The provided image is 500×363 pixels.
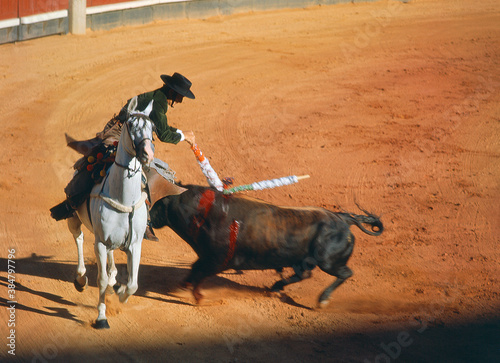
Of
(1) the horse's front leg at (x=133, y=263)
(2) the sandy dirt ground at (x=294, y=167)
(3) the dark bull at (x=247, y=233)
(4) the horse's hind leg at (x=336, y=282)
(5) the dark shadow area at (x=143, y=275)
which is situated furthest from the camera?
(5) the dark shadow area at (x=143, y=275)

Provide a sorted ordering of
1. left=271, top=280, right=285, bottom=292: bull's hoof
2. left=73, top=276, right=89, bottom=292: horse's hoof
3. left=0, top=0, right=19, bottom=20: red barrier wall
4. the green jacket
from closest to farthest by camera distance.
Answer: the green jacket < left=73, top=276, right=89, bottom=292: horse's hoof < left=271, top=280, right=285, bottom=292: bull's hoof < left=0, top=0, right=19, bottom=20: red barrier wall

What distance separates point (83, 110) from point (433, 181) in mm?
6498

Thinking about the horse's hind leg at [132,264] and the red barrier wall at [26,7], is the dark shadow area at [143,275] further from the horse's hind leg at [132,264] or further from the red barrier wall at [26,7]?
the red barrier wall at [26,7]

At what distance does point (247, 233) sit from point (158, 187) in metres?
1.09

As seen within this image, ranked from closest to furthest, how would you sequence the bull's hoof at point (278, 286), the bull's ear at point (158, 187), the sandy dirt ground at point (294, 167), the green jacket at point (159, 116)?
the green jacket at point (159, 116), the bull's ear at point (158, 187), the sandy dirt ground at point (294, 167), the bull's hoof at point (278, 286)

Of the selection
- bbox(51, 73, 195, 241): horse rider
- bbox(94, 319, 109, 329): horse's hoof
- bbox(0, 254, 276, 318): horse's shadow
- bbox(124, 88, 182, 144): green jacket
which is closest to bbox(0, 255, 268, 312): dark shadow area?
bbox(0, 254, 276, 318): horse's shadow

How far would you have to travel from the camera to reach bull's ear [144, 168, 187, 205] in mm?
5831

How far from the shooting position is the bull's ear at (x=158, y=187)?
583 centimetres

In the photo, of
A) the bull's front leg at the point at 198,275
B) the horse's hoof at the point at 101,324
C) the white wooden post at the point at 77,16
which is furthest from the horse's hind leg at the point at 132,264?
the white wooden post at the point at 77,16

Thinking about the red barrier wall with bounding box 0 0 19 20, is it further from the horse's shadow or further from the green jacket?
the green jacket

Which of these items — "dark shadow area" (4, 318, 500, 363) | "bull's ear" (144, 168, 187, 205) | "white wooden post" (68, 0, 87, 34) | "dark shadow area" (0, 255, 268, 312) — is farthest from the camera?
"white wooden post" (68, 0, 87, 34)

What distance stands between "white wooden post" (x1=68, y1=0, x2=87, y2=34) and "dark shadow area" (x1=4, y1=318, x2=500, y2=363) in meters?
10.5

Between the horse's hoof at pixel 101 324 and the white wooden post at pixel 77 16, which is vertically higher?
the white wooden post at pixel 77 16

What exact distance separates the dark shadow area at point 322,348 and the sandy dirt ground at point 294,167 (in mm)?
20
